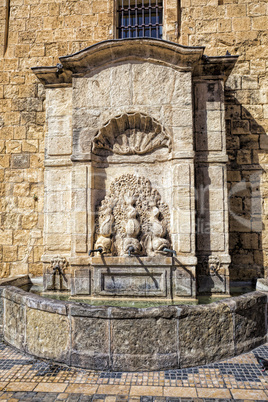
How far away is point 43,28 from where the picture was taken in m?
6.23

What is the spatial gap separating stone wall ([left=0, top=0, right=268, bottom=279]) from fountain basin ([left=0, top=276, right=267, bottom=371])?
229cm

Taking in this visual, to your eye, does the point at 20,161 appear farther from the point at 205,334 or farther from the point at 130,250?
the point at 205,334

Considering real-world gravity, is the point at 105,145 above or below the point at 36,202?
above

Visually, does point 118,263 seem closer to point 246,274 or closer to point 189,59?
point 246,274

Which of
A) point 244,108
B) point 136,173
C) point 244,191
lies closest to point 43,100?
point 136,173

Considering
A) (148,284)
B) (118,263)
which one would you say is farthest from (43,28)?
(148,284)

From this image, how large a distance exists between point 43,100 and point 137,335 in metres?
4.67

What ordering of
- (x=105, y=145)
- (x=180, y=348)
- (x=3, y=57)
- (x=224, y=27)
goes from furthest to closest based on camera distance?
(x=3, y=57) < (x=224, y=27) < (x=105, y=145) < (x=180, y=348)

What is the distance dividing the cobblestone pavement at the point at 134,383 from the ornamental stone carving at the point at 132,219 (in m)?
1.73

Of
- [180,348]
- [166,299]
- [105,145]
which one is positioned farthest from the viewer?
[105,145]

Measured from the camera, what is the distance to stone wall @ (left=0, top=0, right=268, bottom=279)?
5.53m

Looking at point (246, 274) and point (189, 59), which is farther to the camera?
point (246, 274)

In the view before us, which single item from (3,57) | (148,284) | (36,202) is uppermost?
(3,57)

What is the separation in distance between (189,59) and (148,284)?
3.21m
